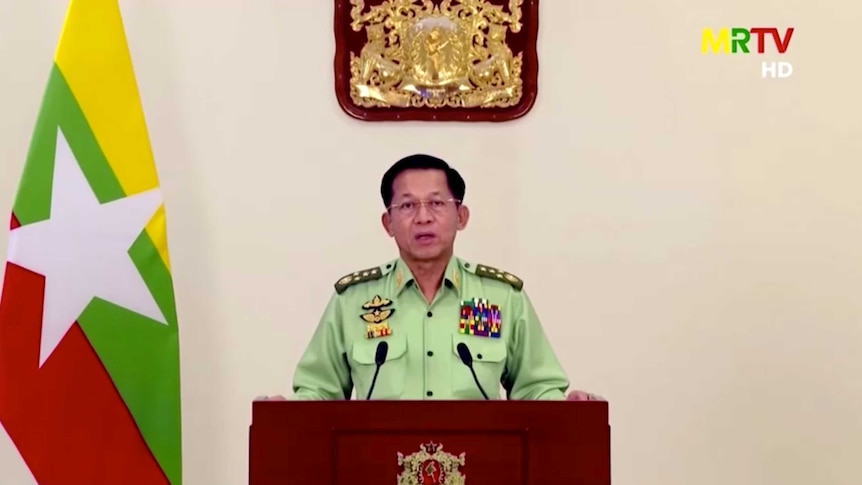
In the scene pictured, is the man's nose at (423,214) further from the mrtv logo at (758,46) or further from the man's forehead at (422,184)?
the mrtv logo at (758,46)

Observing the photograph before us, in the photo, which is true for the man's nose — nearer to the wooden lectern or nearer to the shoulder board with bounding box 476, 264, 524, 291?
the shoulder board with bounding box 476, 264, 524, 291

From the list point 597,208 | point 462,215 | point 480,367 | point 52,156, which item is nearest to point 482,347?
point 480,367

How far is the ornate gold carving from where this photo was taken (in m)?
2.64

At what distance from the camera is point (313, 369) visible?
1.82 metres

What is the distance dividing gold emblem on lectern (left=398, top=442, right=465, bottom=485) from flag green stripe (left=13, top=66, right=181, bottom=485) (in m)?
0.99

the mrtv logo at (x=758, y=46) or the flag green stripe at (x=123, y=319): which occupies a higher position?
the mrtv logo at (x=758, y=46)

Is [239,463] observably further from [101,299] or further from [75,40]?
[75,40]

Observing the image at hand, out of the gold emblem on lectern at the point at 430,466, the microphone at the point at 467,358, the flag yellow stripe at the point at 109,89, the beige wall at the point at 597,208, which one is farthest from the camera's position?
the beige wall at the point at 597,208

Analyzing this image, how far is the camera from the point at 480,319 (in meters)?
1.82

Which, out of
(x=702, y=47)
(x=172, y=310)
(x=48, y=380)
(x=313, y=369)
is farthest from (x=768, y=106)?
(x=48, y=380)

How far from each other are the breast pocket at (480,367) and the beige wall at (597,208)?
2.77 ft

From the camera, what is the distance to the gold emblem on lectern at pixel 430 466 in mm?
1333

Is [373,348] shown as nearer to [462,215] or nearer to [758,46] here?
[462,215]

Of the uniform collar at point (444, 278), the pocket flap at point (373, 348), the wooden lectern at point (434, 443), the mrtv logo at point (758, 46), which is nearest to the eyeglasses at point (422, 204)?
the uniform collar at point (444, 278)
